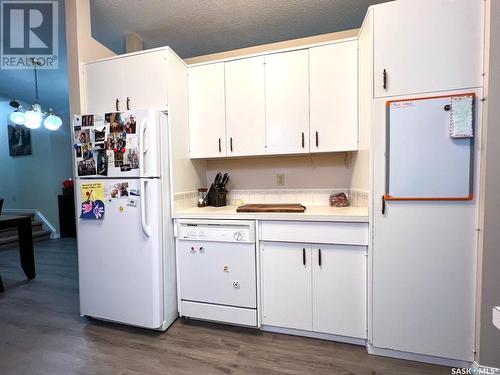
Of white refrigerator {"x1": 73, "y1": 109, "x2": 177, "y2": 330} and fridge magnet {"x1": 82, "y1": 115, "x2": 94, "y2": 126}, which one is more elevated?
fridge magnet {"x1": 82, "y1": 115, "x2": 94, "y2": 126}

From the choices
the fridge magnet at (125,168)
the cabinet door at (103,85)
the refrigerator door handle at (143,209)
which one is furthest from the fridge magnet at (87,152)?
the refrigerator door handle at (143,209)

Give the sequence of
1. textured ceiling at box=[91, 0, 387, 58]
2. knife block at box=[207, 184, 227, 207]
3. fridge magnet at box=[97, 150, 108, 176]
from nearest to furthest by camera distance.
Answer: fridge magnet at box=[97, 150, 108, 176], textured ceiling at box=[91, 0, 387, 58], knife block at box=[207, 184, 227, 207]

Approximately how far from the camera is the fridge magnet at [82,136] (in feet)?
5.90

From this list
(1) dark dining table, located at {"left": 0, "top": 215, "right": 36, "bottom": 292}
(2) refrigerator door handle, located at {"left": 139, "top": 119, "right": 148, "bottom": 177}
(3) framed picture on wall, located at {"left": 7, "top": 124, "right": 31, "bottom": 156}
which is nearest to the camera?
(2) refrigerator door handle, located at {"left": 139, "top": 119, "right": 148, "bottom": 177}

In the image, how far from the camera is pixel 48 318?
6.68 feet

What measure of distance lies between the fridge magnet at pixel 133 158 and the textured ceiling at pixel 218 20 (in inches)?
57.7

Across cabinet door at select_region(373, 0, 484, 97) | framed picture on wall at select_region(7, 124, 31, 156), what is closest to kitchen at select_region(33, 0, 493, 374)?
cabinet door at select_region(373, 0, 484, 97)

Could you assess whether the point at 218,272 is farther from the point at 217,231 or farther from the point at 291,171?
the point at 291,171

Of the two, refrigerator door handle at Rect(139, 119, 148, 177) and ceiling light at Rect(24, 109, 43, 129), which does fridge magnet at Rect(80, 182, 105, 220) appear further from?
ceiling light at Rect(24, 109, 43, 129)

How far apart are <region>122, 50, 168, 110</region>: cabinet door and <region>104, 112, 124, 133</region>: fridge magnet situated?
259mm

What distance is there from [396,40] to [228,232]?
1.67m

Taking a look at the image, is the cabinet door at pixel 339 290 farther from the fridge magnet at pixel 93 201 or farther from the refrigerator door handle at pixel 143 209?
the fridge magnet at pixel 93 201

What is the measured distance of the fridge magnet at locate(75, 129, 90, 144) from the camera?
1.80 meters

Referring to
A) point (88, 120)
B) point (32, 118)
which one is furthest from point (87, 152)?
point (32, 118)
